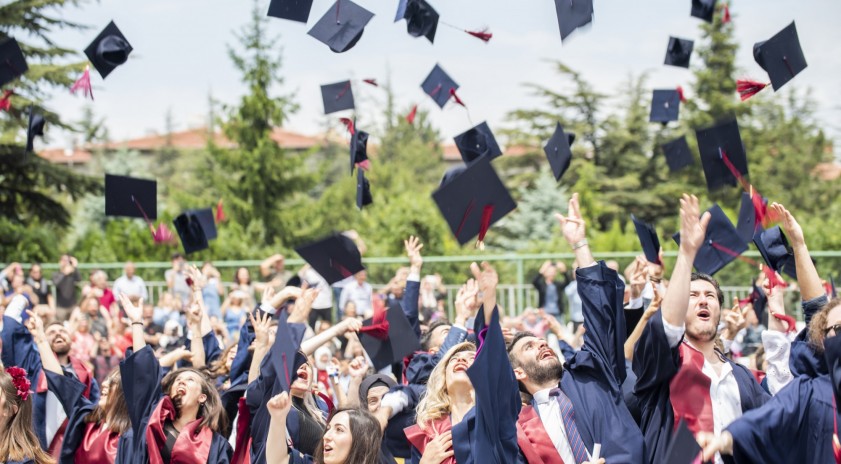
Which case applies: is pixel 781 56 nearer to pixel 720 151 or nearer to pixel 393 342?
pixel 720 151

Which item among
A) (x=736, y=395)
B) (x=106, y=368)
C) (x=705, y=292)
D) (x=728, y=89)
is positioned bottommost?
(x=106, y=368)

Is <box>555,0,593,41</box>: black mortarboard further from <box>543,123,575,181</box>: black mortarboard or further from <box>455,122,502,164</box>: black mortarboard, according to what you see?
<box>455,122,502,164</box>: black mortarboard

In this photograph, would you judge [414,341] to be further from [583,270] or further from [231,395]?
[583,270]

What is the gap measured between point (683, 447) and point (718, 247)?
224cm

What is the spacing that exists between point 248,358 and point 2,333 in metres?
1.54

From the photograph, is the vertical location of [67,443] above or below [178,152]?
below

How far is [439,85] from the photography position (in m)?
8.62

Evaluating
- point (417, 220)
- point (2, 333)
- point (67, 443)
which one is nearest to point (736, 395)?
point (67, 443)

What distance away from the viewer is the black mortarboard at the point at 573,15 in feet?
19.1

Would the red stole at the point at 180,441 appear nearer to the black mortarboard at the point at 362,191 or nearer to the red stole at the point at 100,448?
the red stole at the point at 100,448

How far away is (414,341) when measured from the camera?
5707 mm

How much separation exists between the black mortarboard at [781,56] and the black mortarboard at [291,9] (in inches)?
123

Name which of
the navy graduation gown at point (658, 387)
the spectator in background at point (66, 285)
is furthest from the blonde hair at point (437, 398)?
the spectator in background at point (66, 285)

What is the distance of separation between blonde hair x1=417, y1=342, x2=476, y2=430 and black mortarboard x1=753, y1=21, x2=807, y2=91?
334 centimetres
